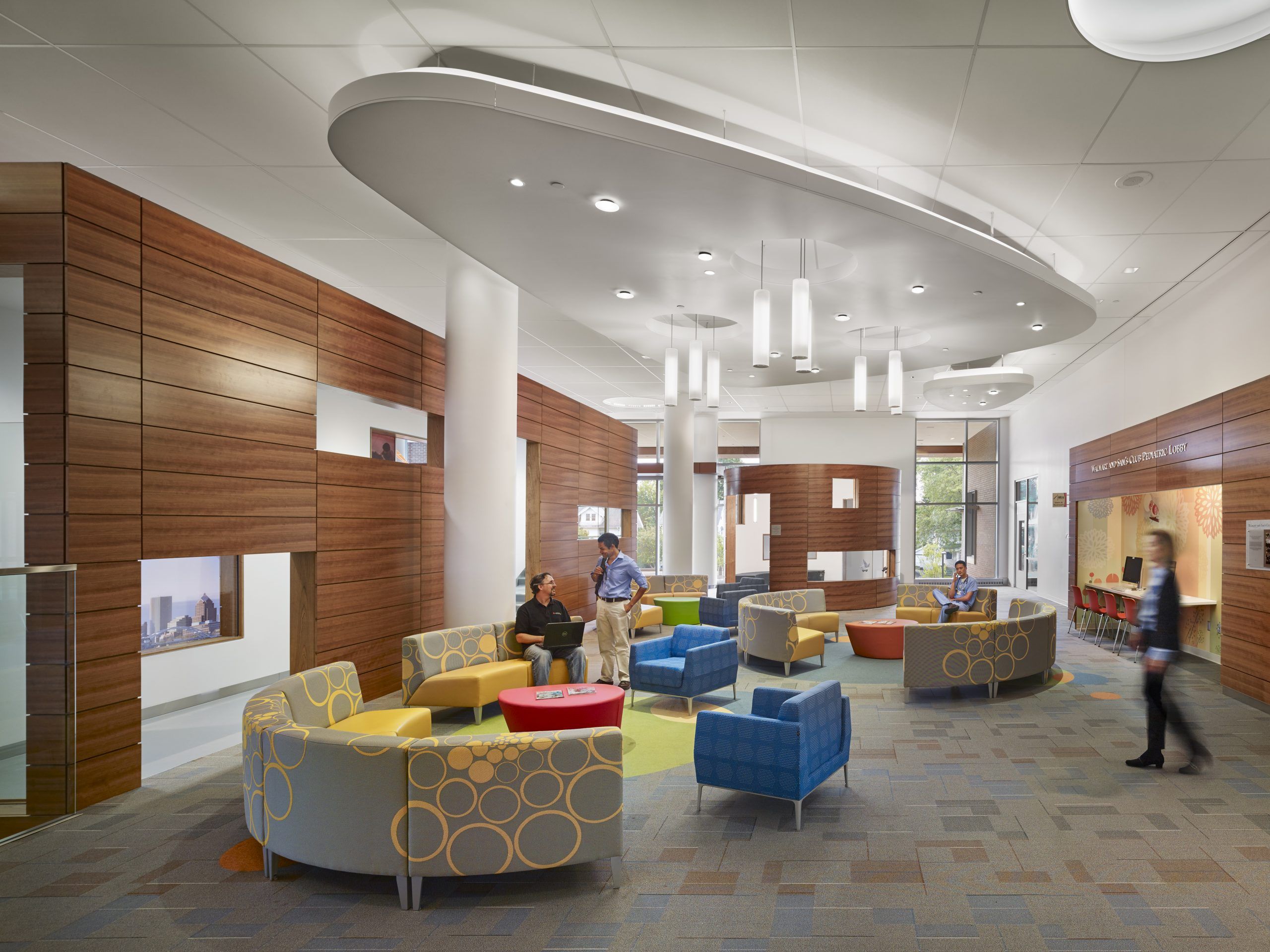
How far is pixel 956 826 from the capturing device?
484 cm

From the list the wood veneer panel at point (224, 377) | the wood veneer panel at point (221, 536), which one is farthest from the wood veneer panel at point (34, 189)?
the wood veneer panel at point (221, 536)

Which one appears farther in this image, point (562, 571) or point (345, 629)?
point (562, 571)

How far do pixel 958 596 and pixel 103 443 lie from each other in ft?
32.8

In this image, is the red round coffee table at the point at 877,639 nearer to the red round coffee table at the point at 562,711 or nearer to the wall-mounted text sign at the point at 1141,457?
the wall-mounted text sign at the point at 1141,457

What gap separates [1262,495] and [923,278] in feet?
13.3

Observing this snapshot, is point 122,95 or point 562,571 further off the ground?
point 122,95

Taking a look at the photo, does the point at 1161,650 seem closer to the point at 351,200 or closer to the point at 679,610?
the point at 351,200

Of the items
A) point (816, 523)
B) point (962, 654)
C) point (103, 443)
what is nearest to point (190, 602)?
point (103, 443)

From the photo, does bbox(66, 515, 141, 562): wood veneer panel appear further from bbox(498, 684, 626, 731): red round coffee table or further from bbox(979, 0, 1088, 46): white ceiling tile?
bbox(979, 0, 1088, 46): white ceiling tile

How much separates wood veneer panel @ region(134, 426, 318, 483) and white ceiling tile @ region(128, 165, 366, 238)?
2333mm

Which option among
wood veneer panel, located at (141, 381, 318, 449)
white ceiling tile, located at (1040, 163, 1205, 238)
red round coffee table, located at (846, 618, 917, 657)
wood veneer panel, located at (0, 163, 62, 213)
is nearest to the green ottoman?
red round coffee table, located at (846, 618, 917, 657)

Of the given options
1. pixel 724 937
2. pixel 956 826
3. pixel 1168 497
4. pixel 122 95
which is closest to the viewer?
pixel 724 937

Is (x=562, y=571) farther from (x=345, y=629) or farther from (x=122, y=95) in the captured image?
(x=122, y=95)

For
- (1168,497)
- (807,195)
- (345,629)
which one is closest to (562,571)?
(345,629)
